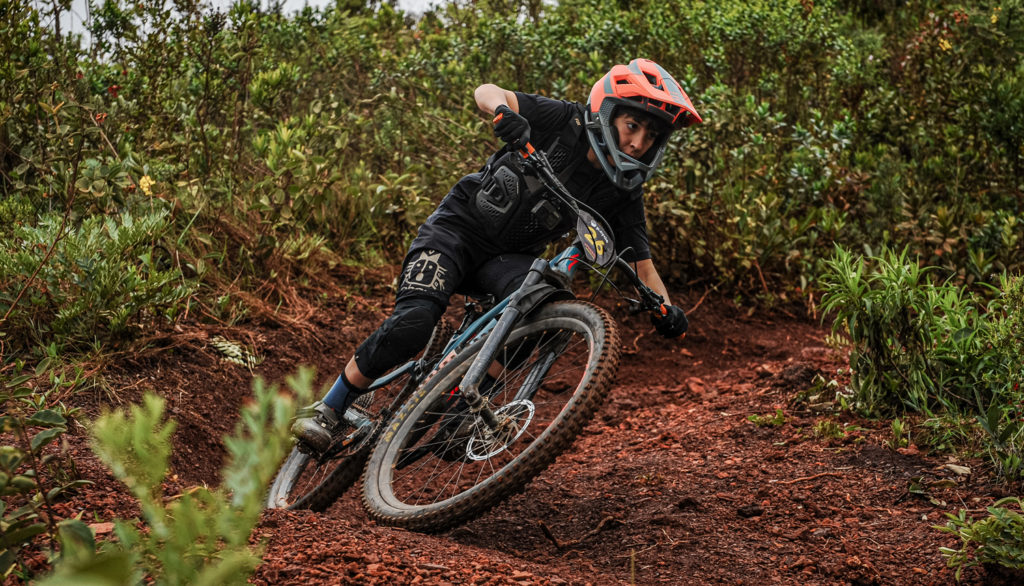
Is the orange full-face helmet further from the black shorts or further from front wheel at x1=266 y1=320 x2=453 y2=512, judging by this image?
front wheel at x1=266 y1=320 x2=453 y2=512

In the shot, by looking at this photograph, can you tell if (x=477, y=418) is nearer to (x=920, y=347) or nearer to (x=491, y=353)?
(x=491, y=353)

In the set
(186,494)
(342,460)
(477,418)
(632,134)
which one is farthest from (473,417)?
(186,494)

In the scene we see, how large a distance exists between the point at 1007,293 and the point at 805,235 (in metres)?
3.15

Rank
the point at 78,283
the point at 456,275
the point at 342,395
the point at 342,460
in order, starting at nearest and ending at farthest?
the point at 456,275
the point at 342,395
the point at 342,460
the point at 78,283

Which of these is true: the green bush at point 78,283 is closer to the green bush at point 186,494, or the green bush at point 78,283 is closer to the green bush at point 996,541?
the green bush at point 186,494

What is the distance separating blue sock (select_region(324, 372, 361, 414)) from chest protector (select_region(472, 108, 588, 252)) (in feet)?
3.05

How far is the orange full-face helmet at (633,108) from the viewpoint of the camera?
372cm

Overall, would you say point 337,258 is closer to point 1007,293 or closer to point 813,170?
point 813,170

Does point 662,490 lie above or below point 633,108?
below

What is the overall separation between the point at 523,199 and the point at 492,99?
0.51 metres

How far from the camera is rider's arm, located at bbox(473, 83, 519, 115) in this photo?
156 inches

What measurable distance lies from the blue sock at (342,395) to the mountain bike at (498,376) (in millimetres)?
250

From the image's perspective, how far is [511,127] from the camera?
11.6ft

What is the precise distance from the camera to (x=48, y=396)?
158 inches
